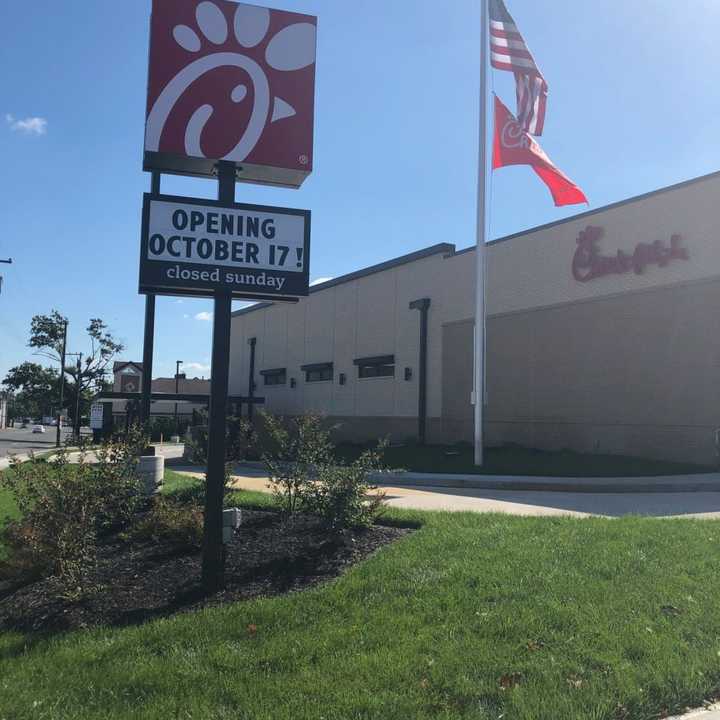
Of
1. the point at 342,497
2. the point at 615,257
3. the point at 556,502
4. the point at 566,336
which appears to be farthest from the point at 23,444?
the point at 342,497

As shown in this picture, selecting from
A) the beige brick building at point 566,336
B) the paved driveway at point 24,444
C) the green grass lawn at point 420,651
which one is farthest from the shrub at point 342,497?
the beige brick building at point 566,336

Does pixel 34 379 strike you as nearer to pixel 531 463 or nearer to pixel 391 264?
pixel 391 264

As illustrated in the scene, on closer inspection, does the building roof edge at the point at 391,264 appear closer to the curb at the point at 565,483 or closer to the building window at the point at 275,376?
the building window at the point at 275,376

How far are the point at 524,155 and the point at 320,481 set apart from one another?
11.5m

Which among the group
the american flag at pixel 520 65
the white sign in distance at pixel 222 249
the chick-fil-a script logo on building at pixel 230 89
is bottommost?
the white sign in distance at pixel 222 249

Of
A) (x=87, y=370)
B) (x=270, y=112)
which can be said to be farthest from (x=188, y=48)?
(x=87, y=370)

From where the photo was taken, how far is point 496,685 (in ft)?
12.9

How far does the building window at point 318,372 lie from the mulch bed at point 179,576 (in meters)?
24.9

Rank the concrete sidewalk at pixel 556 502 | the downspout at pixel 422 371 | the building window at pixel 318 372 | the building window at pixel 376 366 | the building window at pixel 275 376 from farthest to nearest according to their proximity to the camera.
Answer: the building window at pixel 275 376 < the building window at pixel 318 372 < the building window at pixel 376 366 < the downspout at pixel 422 371 < the concrete sidewalk at pixel 556 502

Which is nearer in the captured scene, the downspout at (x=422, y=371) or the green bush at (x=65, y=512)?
the green bush at (x=65, y=512)

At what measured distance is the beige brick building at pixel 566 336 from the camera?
1816 centimetres

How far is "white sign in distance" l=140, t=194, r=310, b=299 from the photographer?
601 cm

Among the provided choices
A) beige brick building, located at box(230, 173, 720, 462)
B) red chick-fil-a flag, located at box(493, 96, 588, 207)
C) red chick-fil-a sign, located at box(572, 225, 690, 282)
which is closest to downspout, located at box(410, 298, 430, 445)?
beige brick building, located at box(230, 173, 720, 462)

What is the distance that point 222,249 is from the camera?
6.18 meters
